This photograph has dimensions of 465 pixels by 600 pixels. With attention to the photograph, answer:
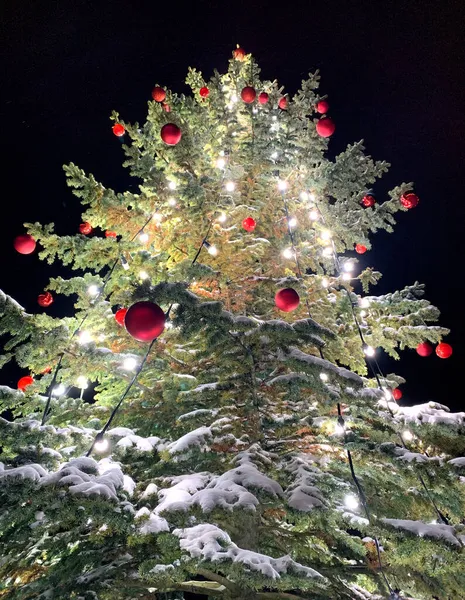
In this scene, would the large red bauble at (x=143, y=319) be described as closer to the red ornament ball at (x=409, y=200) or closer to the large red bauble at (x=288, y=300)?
the large red bauble at (x=288, y=300)

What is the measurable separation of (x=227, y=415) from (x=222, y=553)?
56.3 inches

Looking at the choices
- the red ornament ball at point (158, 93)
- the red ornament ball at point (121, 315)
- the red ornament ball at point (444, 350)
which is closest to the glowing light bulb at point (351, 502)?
the red ornament ball at point (444, 350)

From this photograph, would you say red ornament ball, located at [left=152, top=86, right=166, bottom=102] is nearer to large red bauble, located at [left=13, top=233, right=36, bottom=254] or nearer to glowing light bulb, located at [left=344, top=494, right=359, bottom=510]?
large red bauble, located at [left=13, top=233, right=36, bottom=254]

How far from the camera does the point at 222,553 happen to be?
1963 mm

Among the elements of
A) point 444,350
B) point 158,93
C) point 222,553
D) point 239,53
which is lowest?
point 222,553

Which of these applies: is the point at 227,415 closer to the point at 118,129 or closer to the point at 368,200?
the point at 368,200

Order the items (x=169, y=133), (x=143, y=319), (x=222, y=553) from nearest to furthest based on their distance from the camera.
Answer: (x=222, y=553), (x=143, y=319), (x=169, y=133)

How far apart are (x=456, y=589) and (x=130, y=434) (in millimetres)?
2858

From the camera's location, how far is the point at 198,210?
14.2 feet

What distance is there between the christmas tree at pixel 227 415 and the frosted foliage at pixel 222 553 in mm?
13

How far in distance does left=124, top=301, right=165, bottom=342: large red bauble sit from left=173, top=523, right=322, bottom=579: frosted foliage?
1.28 m

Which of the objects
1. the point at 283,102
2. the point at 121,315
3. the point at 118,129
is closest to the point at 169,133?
the point at 118,129

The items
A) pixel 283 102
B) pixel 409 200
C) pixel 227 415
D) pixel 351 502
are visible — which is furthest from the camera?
pixel 283 102

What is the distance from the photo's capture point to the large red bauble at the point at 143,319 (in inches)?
98.8
